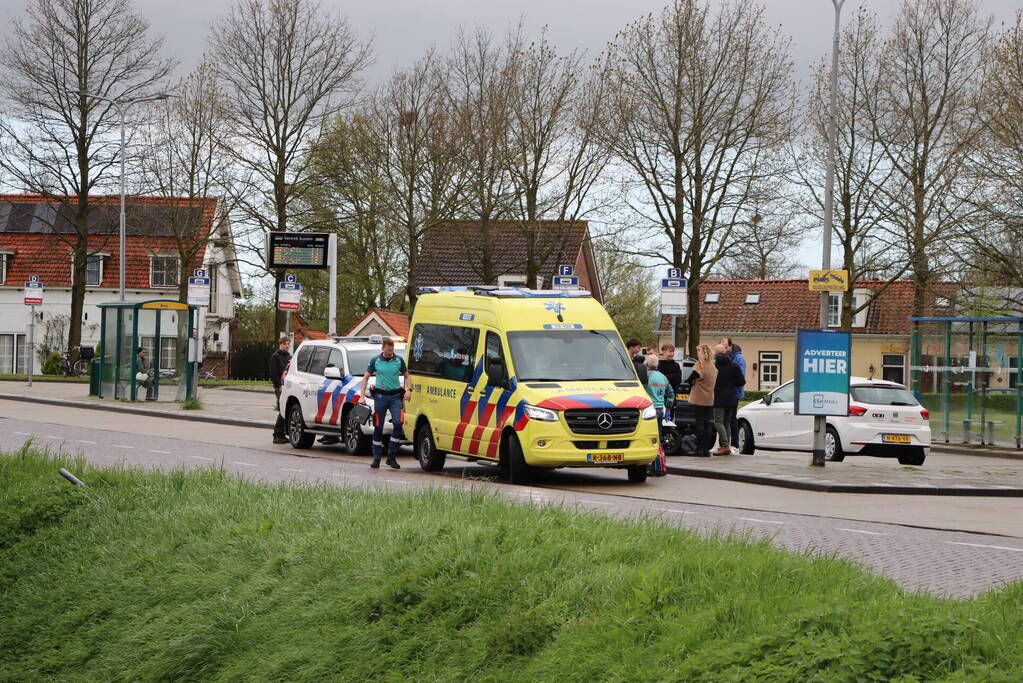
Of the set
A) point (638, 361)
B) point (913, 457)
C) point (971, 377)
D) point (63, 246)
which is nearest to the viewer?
point (638, 361)

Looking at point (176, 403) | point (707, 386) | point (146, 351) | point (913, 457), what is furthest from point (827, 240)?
point (146, 351)

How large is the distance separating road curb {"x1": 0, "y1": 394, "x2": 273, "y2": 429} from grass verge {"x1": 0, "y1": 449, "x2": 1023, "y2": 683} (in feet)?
59.2

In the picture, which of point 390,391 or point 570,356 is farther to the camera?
point 390,391

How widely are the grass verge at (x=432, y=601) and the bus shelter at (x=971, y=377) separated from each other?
2052 centimetres

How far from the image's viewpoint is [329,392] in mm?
23078

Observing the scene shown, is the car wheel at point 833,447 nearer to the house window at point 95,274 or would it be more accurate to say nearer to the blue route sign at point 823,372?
the blue route sign at point 823,372

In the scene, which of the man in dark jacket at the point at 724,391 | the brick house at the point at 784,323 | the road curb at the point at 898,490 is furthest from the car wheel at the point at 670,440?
the brick house at the point at 784,323

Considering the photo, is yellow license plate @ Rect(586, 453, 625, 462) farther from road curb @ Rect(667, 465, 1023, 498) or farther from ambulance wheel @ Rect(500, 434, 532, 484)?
road curb @ Rect(667, 465, 1023, 498)

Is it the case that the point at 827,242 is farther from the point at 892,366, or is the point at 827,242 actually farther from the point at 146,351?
the point at 892,366

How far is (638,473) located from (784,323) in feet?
175

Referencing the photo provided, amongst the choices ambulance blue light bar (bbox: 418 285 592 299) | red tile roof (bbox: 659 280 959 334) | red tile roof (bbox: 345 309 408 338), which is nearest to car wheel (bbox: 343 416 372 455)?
ambulance blue light bar (bbox: 418 285 592 299)

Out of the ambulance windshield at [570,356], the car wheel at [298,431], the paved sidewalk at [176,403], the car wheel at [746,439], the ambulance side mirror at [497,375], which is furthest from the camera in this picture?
the paved sidewalk at [176,403]

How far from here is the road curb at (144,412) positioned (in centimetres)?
2966

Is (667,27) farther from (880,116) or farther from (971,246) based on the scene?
(971,246)
